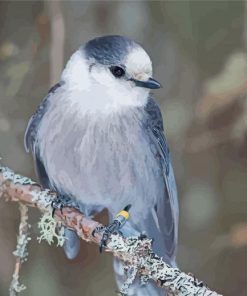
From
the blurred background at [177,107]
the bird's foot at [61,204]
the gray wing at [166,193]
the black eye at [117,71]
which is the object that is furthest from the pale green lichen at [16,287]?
the black eye at [117,71]

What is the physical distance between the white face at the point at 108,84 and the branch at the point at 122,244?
0.55ft

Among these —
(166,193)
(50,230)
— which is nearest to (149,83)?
(166,193)

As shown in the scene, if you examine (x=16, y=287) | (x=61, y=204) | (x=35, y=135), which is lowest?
(x=16, y=287)

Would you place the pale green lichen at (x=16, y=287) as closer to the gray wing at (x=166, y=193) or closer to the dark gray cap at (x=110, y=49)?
the gray wing at (x=166, y=193)

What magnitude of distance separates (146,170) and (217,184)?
0.13m

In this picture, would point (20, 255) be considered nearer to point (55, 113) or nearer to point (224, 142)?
point (55, 113)

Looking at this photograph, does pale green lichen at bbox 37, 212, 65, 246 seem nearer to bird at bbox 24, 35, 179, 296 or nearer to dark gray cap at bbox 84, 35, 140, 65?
bird at bbox 24, 35, 179, 296

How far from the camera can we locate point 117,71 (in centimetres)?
111

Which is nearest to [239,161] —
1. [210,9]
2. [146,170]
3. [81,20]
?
[146,170]

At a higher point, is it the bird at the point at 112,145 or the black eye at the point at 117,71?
the black eye at the point at 117,71

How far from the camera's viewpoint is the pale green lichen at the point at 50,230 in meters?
1.18

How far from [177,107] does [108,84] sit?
143 millimetres

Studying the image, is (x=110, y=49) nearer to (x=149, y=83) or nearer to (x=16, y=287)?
(x=149, y=83)

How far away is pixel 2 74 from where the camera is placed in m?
1.28
